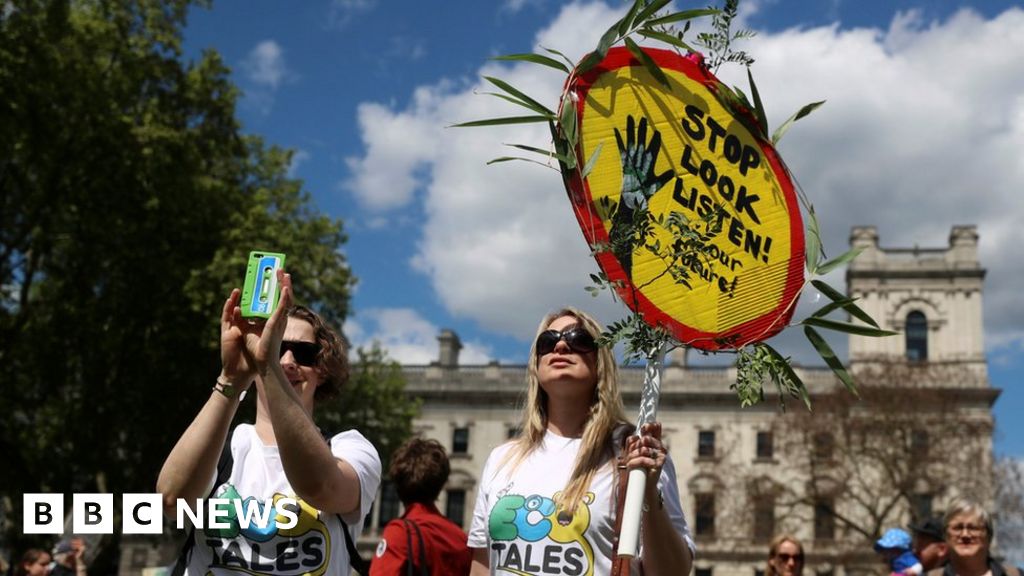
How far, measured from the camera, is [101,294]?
73.6 feet

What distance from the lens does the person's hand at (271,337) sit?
2.48m

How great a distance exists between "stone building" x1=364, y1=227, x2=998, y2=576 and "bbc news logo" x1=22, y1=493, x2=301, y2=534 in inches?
1286

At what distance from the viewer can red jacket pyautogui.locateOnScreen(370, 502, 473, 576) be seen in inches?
177

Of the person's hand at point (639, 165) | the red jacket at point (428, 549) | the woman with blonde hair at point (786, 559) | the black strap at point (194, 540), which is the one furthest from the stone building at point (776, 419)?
the black strap at point (194, 540)

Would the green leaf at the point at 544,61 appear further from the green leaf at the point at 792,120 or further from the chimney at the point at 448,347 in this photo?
the chimney at the point at 448,347

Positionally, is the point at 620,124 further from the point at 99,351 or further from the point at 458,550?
the point at 99,351

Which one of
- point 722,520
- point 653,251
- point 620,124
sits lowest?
point 722,520

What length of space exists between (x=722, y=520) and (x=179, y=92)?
2720 cm

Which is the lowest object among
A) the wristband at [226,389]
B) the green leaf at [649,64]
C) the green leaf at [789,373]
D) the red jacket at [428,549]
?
the red jacket at [428,549]

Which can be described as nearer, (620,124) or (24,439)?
(620,124)

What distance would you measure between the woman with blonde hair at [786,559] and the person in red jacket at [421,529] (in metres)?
2.37

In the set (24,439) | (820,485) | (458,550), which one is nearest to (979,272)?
(820,485)

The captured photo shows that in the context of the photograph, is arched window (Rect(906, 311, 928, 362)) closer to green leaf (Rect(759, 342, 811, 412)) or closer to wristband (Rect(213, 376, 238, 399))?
green leaf (Rect(759, 342, 811, 412))

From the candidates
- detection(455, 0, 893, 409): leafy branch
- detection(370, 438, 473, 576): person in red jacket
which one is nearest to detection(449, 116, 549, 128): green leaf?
detection(455, 0, 893, 409): leafy branch
